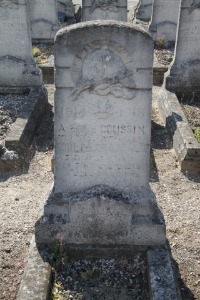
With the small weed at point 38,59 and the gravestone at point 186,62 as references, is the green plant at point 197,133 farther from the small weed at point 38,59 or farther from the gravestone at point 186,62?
the small weed at point 38,59

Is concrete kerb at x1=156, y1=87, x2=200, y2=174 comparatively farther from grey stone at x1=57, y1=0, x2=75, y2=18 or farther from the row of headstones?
grey stone at x1=57, y1=0, x2=75, y2=18

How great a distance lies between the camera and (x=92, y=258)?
16.0 feet

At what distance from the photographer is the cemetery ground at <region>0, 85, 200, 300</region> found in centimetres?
481

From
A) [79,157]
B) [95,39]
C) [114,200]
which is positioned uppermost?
[95,39]

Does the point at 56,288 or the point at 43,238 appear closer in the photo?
the point at 56,288

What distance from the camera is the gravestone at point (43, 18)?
13109mm

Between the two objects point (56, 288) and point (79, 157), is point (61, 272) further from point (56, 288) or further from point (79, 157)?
point (79, 157)

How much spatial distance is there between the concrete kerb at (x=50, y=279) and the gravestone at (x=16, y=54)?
5595mm

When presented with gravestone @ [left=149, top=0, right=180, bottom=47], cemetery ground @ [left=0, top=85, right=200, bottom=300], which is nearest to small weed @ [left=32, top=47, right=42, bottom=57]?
gravestone @ [left=149, top=0, right=180, bottom=47]

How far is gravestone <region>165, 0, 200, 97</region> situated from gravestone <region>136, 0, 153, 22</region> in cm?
648

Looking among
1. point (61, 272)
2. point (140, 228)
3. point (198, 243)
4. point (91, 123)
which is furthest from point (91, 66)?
point (198, 243)

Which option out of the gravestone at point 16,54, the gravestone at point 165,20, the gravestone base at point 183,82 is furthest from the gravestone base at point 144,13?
the gravestone at point 16,54

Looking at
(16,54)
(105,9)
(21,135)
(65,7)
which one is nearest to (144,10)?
(65,7)

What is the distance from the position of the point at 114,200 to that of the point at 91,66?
1483 millimetres
